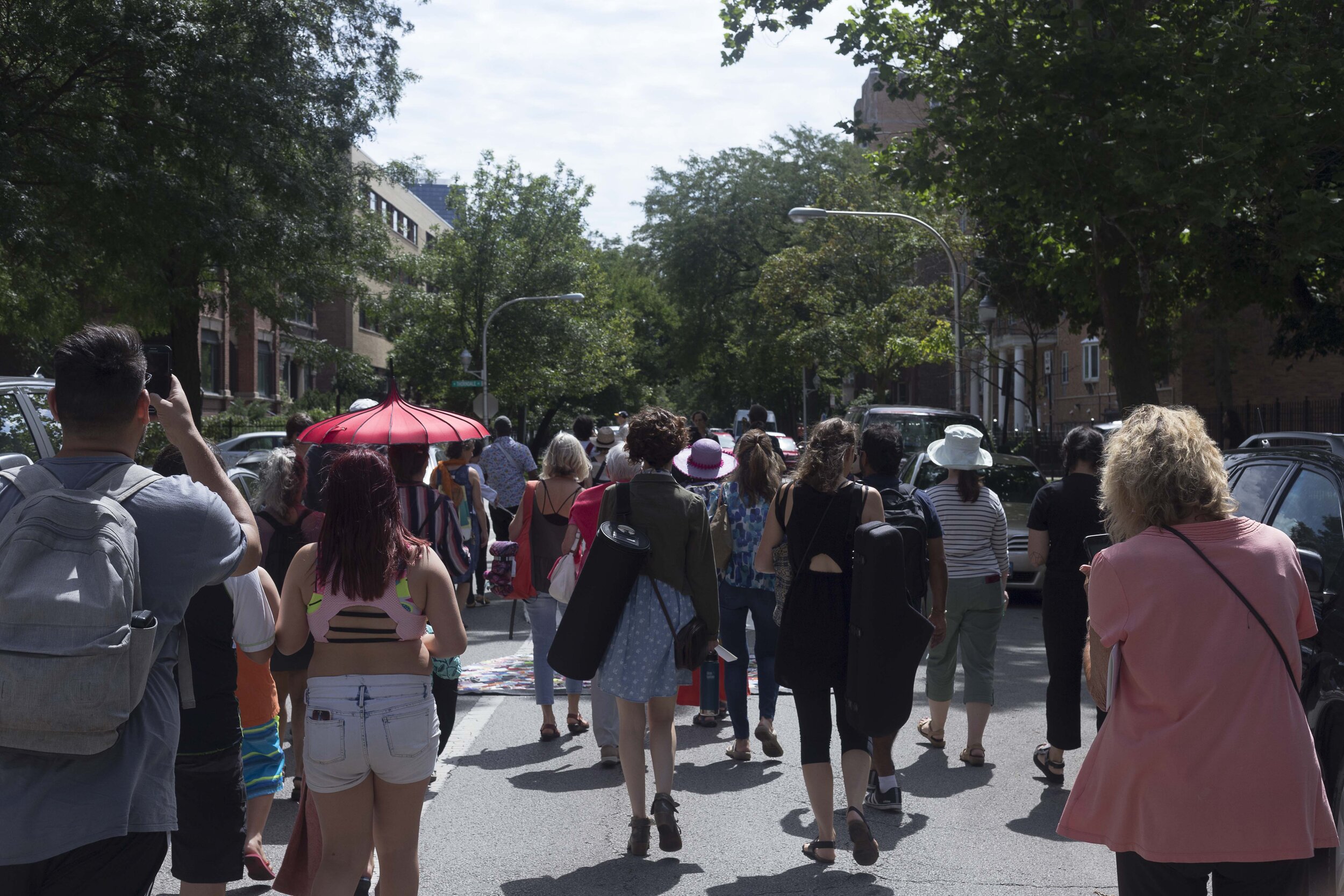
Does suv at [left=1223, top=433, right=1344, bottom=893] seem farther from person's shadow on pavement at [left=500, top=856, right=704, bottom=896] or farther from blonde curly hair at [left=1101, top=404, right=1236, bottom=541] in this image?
person's shadow on pavement at [left=500, top=856, right=704, bottom=896]

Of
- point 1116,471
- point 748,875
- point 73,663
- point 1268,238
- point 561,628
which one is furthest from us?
point 1268,238

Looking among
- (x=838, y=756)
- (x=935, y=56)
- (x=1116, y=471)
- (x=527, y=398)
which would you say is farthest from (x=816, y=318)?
(x=1116, y=471)

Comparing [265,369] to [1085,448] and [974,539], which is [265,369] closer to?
[974,539]

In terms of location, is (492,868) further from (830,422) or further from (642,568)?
(830,422)

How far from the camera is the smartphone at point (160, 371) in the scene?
3.19m

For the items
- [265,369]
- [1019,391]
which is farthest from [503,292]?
[1019,391]

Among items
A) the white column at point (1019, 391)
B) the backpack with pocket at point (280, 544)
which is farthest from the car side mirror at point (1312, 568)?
the white column at point (1019, 391)

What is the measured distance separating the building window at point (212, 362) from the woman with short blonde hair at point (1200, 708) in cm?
3948

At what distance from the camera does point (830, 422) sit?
5668 mm

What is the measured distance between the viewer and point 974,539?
7.09 meters

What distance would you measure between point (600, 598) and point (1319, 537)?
9.51 feet

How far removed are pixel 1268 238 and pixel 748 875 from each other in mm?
14575

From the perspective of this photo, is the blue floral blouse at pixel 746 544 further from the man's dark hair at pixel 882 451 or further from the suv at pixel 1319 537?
the suv at pixel 1319 537

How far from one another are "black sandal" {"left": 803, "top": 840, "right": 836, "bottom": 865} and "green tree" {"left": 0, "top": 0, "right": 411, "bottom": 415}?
474 inches
